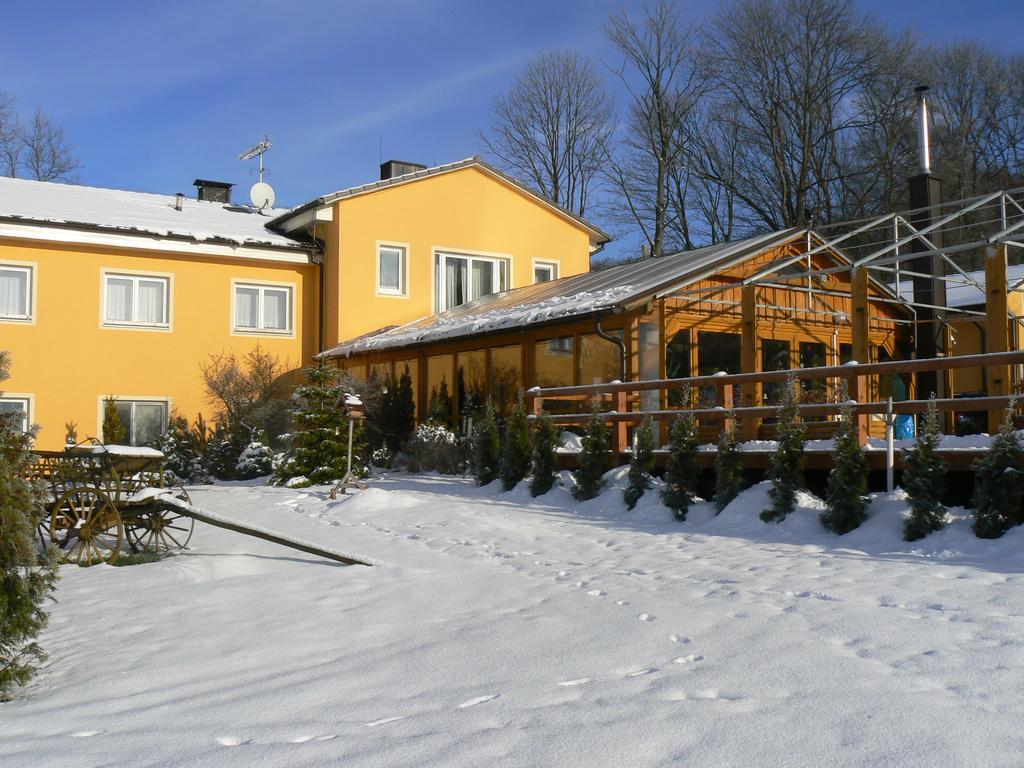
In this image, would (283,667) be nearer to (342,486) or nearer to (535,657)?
(535,657)

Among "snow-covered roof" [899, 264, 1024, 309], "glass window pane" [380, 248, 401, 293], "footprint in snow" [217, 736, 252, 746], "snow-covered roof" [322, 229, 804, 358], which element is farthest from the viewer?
"glass window pane" [380, 248, 401, 293]

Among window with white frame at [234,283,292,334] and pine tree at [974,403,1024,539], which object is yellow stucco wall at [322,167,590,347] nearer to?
window with white frame at [234,283,292,334]

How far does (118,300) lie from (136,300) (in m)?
0.35

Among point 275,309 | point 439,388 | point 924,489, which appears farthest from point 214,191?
point 924,489

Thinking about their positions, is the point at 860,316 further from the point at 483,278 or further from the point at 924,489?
the point at 483,278

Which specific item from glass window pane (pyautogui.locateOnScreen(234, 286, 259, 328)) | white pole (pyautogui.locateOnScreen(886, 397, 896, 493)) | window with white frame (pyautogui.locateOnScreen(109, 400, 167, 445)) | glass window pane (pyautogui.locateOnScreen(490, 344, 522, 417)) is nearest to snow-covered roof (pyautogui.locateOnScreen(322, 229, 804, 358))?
glass window pane (pyautogui.locateOnScreen(490, 344, 522, 417))

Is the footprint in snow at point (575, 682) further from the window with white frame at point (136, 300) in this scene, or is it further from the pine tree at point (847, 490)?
the window with white frame at point (136, 300)

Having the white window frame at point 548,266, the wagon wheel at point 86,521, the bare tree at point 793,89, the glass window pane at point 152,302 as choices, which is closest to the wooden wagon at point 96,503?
the wagon wheel at point 86,521

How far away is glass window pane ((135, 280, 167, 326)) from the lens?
20844mm

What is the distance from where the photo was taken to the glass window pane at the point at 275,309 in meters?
22.1

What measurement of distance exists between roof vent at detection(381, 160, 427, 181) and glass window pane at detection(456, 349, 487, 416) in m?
8.30

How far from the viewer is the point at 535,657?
5445 mm

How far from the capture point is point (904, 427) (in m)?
16.1

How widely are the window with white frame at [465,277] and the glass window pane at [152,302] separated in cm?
589
